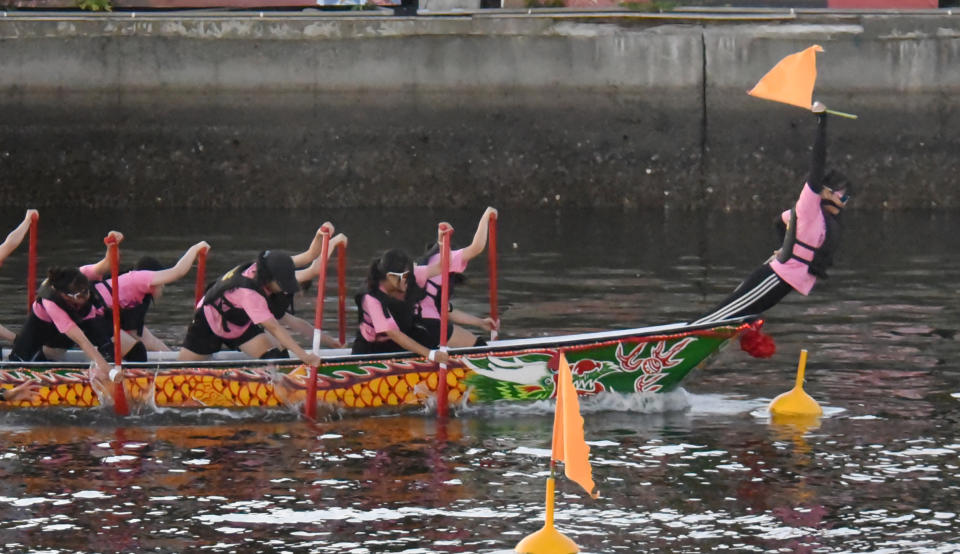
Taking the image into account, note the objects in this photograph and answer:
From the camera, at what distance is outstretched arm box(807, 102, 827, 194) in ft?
41.9

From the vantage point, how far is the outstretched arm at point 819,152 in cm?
1277

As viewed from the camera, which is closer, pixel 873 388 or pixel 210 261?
pixel 873 388

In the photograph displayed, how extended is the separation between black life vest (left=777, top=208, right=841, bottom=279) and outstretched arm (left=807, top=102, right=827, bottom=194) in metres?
0.30

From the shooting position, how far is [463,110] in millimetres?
26234

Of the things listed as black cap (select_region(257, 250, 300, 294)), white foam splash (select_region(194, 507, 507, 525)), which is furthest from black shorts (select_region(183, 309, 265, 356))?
white foam splash (select_region(194, 507, 507, 525))

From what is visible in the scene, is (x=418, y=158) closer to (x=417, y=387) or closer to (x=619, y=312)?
(x=619, y=312)

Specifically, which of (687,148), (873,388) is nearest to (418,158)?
(687,148)

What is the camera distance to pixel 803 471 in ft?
40.2

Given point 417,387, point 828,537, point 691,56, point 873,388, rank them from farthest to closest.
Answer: point 691,56 → point 873,388 → point 417,387 → point 828,537

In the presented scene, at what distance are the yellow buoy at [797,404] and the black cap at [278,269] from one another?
13.2ft

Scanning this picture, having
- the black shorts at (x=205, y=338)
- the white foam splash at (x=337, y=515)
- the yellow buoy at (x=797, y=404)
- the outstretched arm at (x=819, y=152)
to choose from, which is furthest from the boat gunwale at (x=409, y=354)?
the white foam splash at (x=337, y=515)

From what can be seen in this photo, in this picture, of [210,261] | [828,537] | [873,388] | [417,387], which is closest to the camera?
[828,537]

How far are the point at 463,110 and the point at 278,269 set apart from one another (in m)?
13.0

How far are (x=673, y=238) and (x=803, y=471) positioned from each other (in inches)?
475
